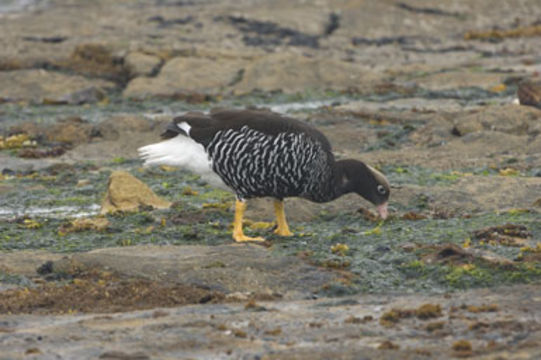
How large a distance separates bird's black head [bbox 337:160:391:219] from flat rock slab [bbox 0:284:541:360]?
330cm

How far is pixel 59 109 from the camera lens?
27469mm

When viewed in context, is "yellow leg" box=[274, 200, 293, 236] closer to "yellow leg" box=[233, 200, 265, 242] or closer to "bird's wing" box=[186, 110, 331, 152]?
"yellow leg" box=[233, 200, 265, 242]

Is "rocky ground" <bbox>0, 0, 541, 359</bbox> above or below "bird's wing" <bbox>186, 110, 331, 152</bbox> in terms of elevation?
below

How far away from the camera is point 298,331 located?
8719 millimetres

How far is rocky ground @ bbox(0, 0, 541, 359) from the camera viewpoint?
8758 mm

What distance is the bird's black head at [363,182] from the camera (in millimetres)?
13008

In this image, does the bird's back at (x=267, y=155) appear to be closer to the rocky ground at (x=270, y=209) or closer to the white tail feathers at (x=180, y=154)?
the white tail feathers at (x=180, y=154)

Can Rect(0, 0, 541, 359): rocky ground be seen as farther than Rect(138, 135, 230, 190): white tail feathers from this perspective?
No

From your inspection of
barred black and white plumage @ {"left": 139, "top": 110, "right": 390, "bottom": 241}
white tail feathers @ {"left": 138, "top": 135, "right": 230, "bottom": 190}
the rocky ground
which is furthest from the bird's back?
the rocky ground

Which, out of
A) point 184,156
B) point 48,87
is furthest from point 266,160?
point 48,87

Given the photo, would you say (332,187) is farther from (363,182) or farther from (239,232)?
(239,232)

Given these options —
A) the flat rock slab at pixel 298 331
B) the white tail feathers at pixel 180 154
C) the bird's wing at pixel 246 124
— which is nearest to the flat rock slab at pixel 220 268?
the flat rock slab at pixel 298 331

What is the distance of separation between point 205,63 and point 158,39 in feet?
16.7

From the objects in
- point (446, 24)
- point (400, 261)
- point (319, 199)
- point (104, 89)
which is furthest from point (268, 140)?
point (446, 24)
